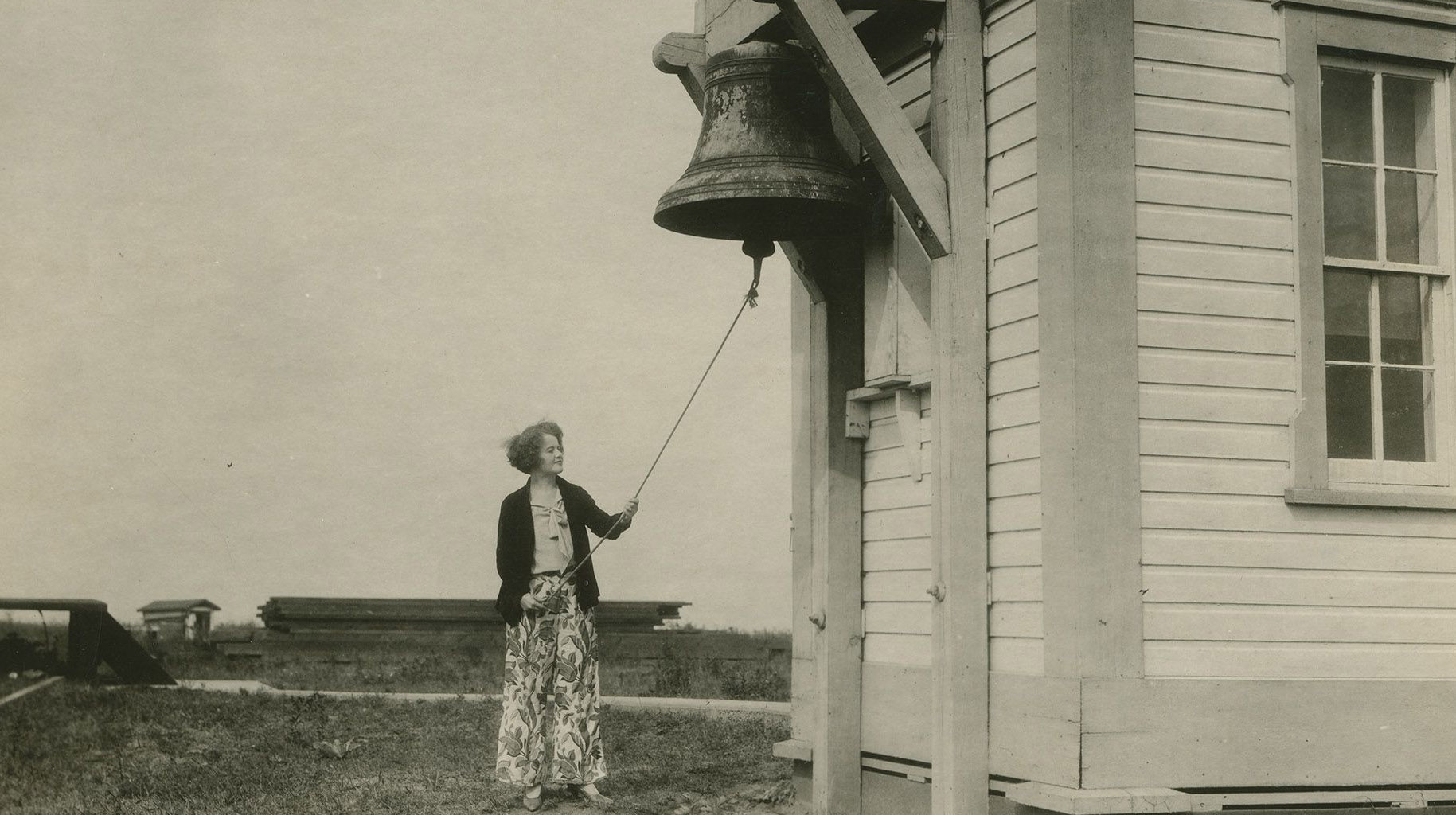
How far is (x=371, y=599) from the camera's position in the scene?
19031 millimetres

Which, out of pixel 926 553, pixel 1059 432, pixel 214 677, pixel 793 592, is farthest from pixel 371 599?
pixel 1059 432

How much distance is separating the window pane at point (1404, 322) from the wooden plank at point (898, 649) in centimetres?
220

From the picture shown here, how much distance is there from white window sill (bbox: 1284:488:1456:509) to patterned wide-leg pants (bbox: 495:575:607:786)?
4234 millimetres

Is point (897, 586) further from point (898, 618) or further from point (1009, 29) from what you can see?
point (1009, 29)

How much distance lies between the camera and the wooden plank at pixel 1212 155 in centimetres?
551

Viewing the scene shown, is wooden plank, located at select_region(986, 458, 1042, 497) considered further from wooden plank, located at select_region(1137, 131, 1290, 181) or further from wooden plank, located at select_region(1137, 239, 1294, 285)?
wooden plank, located at select_region(1137, 131, 1290, 181)

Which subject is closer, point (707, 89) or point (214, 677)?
point (707, 89)

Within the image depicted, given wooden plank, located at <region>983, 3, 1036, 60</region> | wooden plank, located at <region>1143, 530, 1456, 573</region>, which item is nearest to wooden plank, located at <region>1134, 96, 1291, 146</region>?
wooden plank, located at <region>983, 3, 1036, 60</region>

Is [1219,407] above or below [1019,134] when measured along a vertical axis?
below

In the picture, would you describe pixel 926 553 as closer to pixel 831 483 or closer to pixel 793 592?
pixel 831 483

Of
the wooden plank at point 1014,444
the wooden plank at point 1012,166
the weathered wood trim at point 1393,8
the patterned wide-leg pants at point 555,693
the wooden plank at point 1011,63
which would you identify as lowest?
the patterned wide-leg pants at point 555,693

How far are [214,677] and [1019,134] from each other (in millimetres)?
13902

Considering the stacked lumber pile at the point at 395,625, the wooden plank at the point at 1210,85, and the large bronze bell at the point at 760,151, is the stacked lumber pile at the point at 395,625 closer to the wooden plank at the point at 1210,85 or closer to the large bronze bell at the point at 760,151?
the large bronze bell at the point at 760,151

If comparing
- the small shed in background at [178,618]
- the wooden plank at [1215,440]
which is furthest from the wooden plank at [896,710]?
the small shed in background at [178,618]
